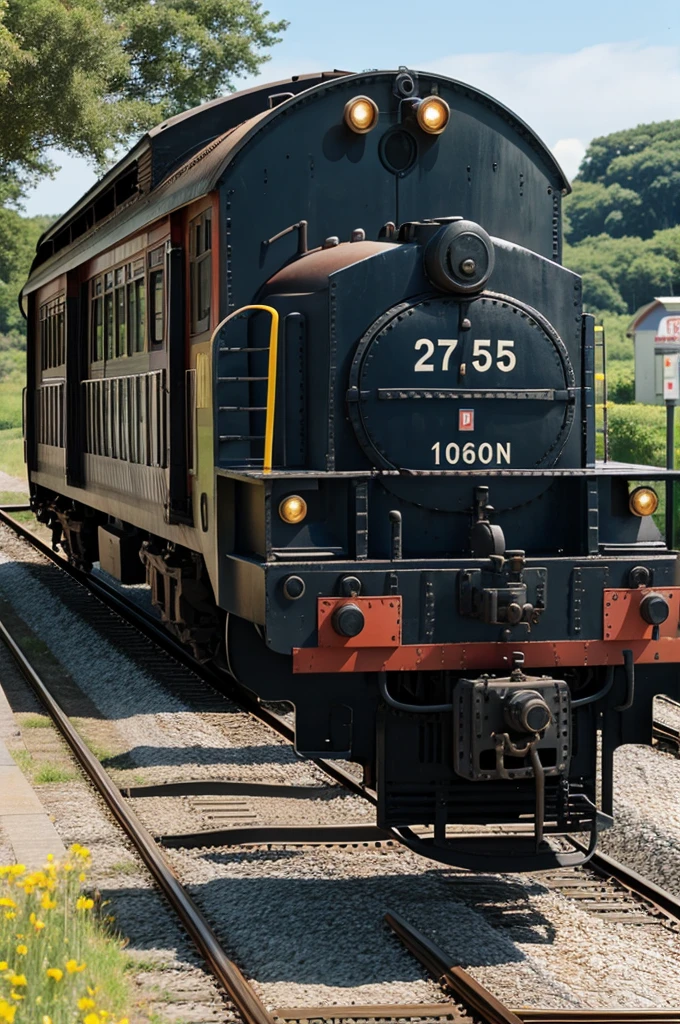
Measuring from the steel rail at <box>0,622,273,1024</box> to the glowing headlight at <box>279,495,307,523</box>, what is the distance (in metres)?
2.00

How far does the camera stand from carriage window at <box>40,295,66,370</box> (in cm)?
1545

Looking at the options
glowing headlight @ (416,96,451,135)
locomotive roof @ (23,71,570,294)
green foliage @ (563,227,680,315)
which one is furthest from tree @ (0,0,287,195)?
green foliage @ (563,227,680,315)

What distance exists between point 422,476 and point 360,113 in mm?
2194

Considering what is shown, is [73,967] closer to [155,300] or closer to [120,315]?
[155,300]

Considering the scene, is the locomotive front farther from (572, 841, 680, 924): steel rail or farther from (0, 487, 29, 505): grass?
(0, 487, 29, 505): grass

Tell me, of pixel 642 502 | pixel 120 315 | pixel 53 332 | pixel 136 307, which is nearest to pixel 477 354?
pixel 642 502

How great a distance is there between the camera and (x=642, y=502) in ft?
24.5

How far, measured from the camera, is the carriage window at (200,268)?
26.2ft

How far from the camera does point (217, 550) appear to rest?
7.35m

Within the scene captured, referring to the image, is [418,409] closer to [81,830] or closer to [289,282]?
[289,282]

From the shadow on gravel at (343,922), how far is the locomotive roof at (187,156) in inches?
152

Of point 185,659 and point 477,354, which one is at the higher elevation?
point 477,354

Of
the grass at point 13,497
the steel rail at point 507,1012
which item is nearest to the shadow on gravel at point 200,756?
the steel rail at point 507,1012

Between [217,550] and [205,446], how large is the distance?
3.48 ft
